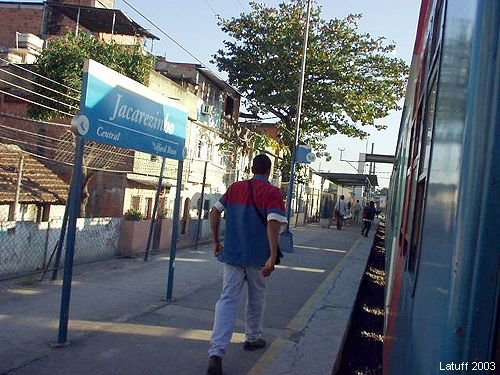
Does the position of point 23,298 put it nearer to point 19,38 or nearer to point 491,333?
point 491,333

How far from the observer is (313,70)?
25500 mm

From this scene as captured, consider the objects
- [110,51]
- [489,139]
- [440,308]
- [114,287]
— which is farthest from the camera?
[110,51]

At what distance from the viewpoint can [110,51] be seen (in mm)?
16047

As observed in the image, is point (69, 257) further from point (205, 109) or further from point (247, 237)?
point (205, 109)

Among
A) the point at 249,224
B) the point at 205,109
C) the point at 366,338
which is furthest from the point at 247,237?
the point at 205,109

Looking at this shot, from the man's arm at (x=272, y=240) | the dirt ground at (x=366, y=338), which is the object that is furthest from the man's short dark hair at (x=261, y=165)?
the dirt ground at (x=366, y=338)

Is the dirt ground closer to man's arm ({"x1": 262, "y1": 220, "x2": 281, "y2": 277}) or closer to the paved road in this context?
the paved road

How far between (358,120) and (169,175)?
11.8 m

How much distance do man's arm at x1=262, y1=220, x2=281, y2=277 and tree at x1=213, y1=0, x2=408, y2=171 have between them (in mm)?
21576

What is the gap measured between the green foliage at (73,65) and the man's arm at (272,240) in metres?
11.5

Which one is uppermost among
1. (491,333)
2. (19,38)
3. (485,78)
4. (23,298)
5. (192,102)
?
(19,38)

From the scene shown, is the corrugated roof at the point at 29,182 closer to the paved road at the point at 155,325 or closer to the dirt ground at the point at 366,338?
the paved road at the point at 155,325

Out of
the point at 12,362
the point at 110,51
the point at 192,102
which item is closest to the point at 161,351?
the point at 12,362

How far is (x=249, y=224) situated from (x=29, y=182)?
34.9ft
